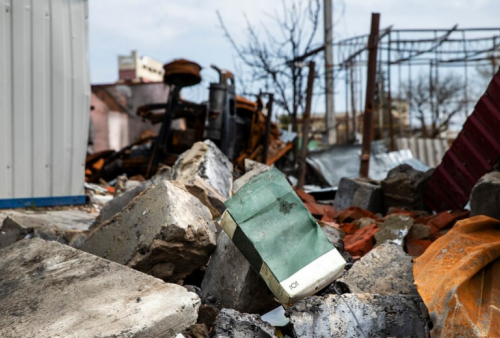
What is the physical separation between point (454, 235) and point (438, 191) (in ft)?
9.30

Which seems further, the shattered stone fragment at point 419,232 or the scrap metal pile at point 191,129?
the scrap metal pile at point 191,129

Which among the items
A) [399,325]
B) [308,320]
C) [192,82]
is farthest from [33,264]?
[192,82]

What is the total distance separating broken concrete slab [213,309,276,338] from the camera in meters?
2.56

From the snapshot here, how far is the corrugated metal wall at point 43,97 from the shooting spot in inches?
219

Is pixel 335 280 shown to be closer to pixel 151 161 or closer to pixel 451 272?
pixel 451 272

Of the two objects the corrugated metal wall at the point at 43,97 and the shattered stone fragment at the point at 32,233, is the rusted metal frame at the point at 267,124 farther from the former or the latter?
the shattered stone fragment at the point at 32,233

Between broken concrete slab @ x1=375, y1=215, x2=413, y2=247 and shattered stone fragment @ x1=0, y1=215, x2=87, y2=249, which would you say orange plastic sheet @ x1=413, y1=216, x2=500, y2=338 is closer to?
broken concrete slab @ x1=375, y1=215, x2=413, y2=247

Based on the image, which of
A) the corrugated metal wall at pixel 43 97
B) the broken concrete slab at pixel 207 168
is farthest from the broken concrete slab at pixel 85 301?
the corrugated metal wall at pixel 43 97

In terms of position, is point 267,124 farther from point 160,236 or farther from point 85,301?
point 85,301

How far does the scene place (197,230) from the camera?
3266 millimetres

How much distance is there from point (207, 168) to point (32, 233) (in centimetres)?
153

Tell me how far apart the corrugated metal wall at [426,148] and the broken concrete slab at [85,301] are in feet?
43.0

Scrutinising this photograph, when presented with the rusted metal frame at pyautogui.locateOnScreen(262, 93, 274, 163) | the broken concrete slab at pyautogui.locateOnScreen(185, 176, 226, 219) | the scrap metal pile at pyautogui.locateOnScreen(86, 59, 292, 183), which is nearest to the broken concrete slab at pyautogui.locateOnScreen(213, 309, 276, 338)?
the broken concrete slab at pyautogui.locateOnScreen(185, 176, 226, 219)

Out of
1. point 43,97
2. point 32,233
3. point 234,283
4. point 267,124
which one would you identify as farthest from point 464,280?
point 267,124
